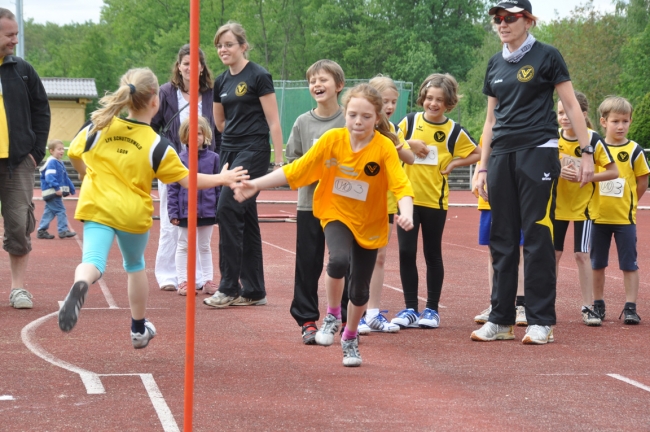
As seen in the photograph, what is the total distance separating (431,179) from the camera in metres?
7.68

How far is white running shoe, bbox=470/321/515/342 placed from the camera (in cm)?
Answer: 704

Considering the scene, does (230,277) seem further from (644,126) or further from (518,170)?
(644,126)

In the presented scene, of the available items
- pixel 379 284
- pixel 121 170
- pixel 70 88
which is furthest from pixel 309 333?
pixel 70 88

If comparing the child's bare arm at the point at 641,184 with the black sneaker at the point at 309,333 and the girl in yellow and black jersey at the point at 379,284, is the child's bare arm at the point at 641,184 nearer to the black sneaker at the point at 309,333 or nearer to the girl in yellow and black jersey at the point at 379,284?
the girl in yellow and black jersey at the point at 379,284

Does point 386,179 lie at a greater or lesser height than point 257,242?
greater

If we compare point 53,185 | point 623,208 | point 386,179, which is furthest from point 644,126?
point 386,179

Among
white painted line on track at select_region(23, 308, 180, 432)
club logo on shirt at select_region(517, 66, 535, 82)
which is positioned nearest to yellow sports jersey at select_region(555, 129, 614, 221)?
club logo on shirt at select_region(517, 66, 535, 82)

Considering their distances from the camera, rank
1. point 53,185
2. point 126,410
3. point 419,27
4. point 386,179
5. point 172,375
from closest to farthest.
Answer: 1. point 126,410
2. point 172,375
3. point 386,179
4. point 53,185
5. point 419,27

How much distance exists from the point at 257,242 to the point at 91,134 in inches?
118

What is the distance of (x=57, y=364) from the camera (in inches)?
228

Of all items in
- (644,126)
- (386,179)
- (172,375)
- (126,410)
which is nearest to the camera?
(126,410)

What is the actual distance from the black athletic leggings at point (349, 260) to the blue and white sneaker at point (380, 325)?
120 cm

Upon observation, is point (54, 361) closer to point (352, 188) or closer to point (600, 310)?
point (352, 188)

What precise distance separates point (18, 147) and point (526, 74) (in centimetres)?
416
